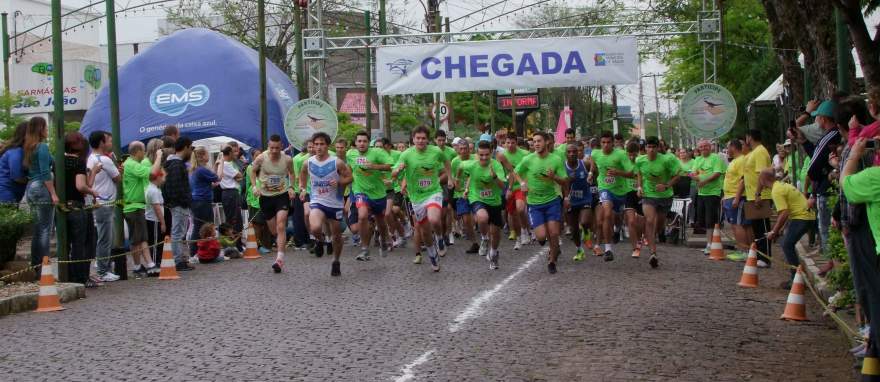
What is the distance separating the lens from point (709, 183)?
17984mm

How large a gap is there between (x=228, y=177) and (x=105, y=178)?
4.65 metres

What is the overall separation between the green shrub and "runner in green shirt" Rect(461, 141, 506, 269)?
5.81m

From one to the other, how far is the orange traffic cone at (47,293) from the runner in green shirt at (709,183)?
1015 centimetres

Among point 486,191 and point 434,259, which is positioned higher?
point 486,191

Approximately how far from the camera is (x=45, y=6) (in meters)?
60.9

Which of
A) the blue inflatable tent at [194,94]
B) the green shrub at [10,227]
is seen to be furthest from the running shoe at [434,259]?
the blue inflatable tent at [194,94]

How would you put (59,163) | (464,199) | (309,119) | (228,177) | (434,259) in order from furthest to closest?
(309,119)
(228,177)
(464,199)
(434,259)
(59,163)

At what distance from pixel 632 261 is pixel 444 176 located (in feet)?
10.8

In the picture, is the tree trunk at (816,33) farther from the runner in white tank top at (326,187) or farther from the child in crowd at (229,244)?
the child in crowd at (229,244)

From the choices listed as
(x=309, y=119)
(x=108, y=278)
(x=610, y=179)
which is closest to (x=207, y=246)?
(x=108, y=278)

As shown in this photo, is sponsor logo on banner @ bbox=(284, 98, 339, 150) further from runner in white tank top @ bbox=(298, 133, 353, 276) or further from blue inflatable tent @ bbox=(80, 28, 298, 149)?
runner in white tank top @ bbox=(298, 133, 353, 276)

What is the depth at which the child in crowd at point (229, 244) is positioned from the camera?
18.1m

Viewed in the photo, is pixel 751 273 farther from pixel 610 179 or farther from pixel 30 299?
pixel 30 299

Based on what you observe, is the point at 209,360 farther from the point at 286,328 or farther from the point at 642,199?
the point at 642,199
